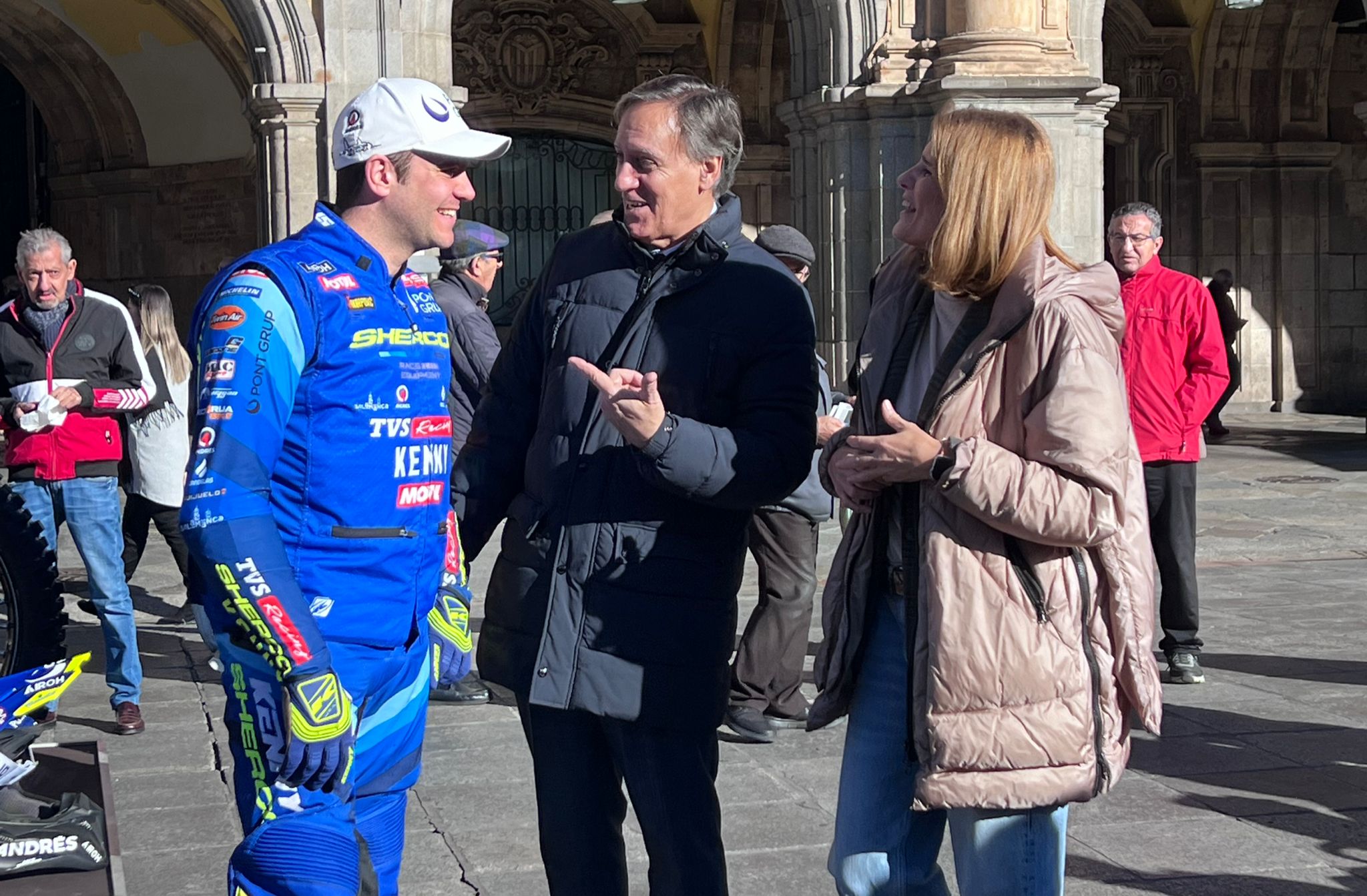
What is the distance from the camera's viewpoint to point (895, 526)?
302 cm

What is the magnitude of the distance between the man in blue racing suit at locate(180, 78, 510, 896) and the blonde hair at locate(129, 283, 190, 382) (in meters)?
4.90

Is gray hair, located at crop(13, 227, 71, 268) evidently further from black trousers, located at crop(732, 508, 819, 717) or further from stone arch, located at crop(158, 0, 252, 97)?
stone arch, located at crop(158, 0, 252, 97)

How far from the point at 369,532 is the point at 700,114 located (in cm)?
97

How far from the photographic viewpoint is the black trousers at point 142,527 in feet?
24.3

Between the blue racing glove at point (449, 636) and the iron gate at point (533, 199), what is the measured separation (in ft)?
51.7

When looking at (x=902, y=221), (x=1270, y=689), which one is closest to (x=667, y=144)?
A: (x=902, y=221)

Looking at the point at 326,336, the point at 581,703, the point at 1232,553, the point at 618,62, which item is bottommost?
the point at 1232,553

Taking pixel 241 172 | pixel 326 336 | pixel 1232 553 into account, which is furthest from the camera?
pixel 241 172

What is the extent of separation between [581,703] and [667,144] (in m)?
0.98

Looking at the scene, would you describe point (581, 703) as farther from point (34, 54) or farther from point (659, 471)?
point (34, 54)

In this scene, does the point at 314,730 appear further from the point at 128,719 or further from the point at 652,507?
the point at 128,719

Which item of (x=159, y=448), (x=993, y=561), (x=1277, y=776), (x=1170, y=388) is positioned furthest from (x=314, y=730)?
(x=159, y=448)

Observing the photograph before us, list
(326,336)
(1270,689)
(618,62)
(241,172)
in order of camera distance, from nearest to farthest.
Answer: (326,336), (1270,689), (241,172), (618,62)

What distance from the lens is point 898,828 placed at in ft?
9.78
